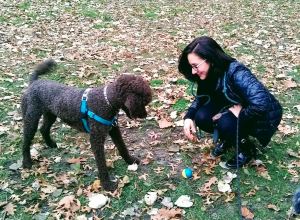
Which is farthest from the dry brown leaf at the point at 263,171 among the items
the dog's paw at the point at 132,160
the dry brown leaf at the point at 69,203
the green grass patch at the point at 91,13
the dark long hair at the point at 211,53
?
the green grass patch at the point at 91,13

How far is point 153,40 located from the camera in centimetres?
832

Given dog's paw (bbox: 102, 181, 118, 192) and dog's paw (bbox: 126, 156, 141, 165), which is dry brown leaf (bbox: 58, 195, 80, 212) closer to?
dog's paw (bbox: 102, 181, 118, 192)

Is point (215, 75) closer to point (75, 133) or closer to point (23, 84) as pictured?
point (75, 133)

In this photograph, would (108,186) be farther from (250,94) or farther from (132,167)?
(250,94)

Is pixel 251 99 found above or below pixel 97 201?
above

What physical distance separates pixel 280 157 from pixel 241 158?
1.73ft

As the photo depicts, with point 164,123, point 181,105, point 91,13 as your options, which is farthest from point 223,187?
point 91,13

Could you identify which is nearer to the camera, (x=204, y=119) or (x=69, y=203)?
(x=69, y=203)

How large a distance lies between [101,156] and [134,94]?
2.72ft

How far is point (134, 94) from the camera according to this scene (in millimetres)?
3207

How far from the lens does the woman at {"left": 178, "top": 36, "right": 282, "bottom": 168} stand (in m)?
3.47

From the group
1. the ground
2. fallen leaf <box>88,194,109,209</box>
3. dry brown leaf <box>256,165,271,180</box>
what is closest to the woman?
dry brown leaf <box>256,165,271,180</box>

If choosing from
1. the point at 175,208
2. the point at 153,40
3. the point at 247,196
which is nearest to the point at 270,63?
the point at 153,40

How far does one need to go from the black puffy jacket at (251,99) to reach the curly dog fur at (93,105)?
911 millimetres
